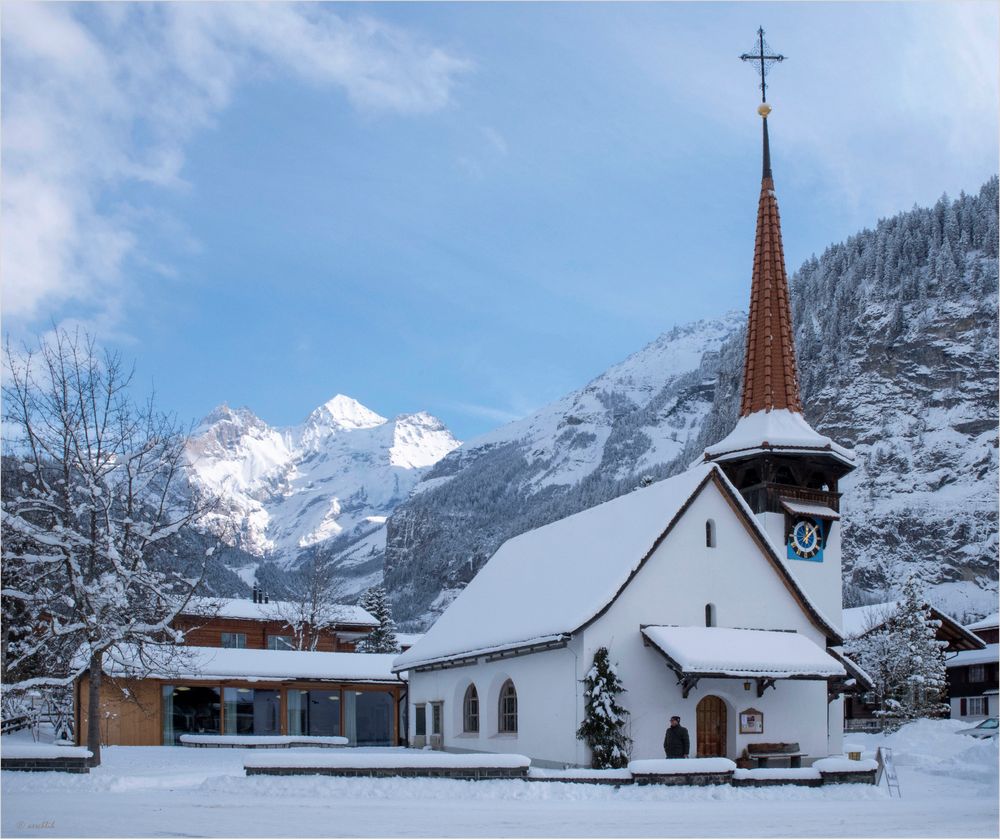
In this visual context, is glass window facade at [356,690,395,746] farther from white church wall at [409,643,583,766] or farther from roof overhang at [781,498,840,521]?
roof overhang at [781,498,840,521]

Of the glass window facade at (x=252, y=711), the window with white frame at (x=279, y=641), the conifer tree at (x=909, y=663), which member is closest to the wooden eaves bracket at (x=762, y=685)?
the glass window facade at (x=252, y=711)

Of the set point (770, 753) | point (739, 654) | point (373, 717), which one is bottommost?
point (373, 717)

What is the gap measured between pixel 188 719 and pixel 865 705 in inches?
1635

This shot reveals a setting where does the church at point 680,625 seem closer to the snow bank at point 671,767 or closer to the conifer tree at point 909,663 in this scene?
the snow bank at point 671,767

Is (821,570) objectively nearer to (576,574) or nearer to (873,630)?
(576,574)

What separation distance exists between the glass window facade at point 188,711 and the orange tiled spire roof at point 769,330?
70.1 ft

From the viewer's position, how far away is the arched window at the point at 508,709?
2973cm

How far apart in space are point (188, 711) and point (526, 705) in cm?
1744

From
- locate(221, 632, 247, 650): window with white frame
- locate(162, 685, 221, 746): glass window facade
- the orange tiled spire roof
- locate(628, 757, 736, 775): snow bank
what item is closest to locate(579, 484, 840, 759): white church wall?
locate(628, 757, 736, 775): snow bank

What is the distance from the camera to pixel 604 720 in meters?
24.7

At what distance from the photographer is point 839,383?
158m

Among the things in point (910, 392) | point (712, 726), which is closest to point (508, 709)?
point (712, 726)

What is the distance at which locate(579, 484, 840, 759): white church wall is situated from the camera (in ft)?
84.9

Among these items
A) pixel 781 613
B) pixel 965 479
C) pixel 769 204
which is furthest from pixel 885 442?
pixel 781 613
